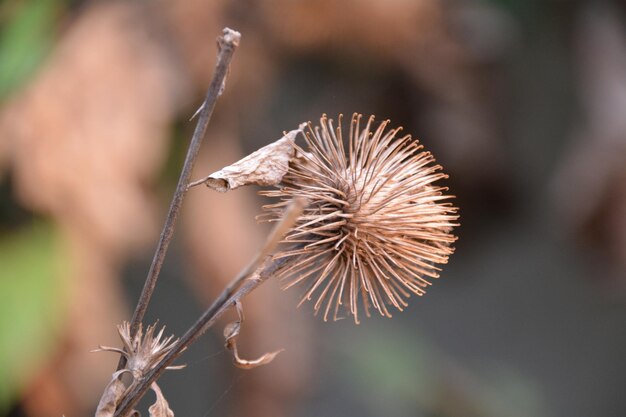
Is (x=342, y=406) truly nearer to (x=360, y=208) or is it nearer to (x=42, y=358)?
(x=42, y=358)

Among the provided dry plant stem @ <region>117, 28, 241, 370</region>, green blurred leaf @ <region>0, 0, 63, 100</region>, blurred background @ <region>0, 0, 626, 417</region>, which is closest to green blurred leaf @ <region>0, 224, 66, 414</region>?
blurred background @ <region>0, 0, 626, 417</region>

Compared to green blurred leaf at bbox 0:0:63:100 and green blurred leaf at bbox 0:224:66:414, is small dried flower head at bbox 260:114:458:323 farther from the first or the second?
green blurred leaf at bbox 0:0:63:100

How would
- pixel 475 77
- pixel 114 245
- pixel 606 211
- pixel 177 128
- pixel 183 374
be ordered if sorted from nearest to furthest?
pixel 114 245 → pixel 177 128 → pixel 606 211 → pixel 475 77 → pixel 183 374

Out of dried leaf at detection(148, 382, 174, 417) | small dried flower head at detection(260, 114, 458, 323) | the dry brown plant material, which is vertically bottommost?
dried leaf at detection(148, 382, 174, 417)

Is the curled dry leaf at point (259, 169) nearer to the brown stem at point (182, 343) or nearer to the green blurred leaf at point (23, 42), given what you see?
the brown stem at point (182, 343)

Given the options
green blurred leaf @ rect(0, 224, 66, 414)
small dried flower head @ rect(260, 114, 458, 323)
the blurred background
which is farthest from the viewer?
the blurred background

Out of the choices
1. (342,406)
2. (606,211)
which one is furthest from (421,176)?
(342,406)

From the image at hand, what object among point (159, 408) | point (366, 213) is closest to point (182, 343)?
point (159, 408)

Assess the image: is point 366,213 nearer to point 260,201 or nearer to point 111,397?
point 111,397
